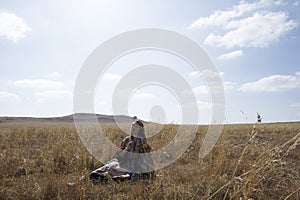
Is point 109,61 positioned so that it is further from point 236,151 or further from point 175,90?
point 236,151

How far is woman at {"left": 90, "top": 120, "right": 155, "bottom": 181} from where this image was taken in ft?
14.9

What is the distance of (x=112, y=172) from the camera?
4.65m

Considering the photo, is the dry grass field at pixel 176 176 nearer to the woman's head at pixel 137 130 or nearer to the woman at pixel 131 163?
the woman at pixel 131 163

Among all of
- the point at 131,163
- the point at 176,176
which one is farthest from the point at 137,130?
the point at 176,176

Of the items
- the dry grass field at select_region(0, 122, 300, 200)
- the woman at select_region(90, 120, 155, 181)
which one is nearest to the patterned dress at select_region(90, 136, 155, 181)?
the woman at select_region(90, 120, 155, 181)

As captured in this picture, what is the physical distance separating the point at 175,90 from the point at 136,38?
143 centimetres

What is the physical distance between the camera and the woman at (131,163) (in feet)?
14.9

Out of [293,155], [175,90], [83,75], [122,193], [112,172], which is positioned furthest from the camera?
[175,90]

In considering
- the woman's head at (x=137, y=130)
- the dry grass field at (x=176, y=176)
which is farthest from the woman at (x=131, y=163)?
the dry grass field at (x=176, y=176)

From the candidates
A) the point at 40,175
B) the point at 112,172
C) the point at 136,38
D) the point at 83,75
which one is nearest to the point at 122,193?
the point at 112,172

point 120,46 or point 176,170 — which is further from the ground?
point 120,46

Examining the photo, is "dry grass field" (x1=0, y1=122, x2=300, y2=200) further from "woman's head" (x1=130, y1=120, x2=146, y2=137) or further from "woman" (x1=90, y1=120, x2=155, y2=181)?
"woman's head" (x1=130, y1=120, x2=146, y2=137)

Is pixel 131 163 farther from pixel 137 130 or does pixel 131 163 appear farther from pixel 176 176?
pixel 176 176

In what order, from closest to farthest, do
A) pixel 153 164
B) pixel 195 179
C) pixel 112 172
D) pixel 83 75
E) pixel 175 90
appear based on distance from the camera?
pixel 195 179
pixel 112 172
pixel 153 164
pixel 83 75
pixel 175 90
